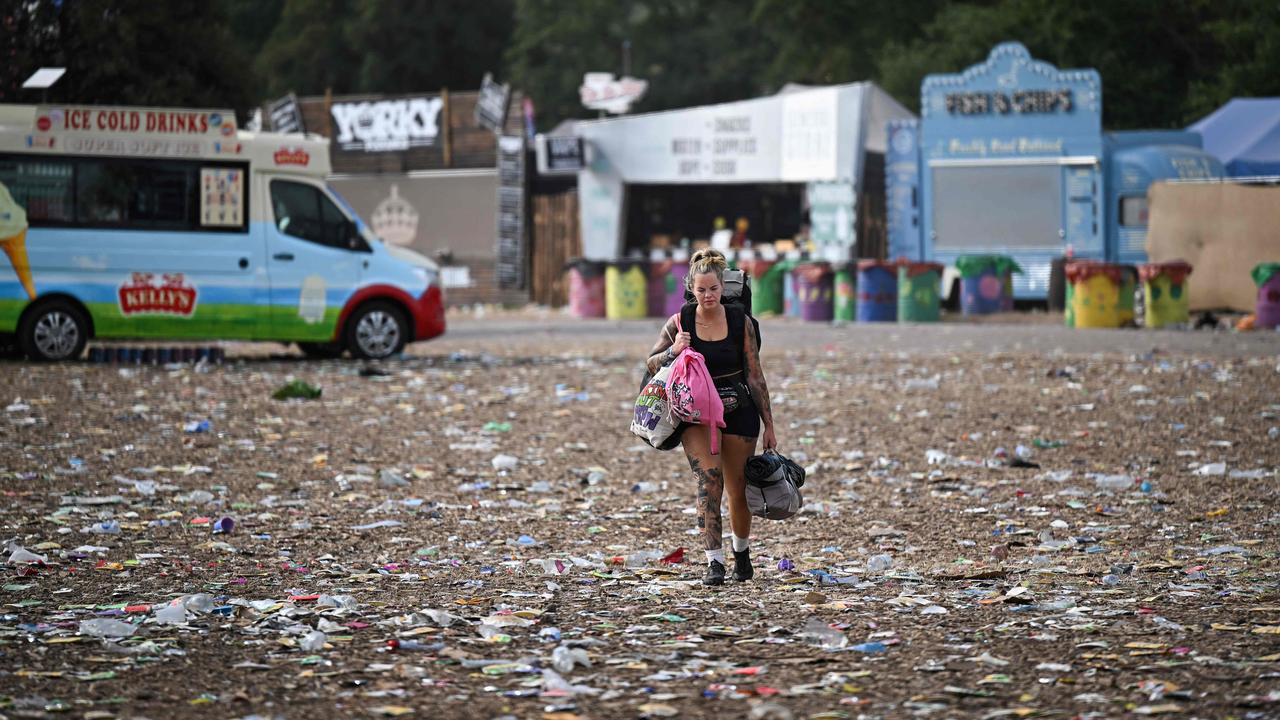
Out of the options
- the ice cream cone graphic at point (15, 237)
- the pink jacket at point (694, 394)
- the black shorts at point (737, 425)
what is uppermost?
the ice cream cone graphic at point (15, 237)

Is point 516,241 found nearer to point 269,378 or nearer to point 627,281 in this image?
point 627,281

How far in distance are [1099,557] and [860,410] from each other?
6089mm

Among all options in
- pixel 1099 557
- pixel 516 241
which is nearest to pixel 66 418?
pixel 1099 557

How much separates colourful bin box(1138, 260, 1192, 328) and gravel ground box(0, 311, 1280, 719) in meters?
7.63

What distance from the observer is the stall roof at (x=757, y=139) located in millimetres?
28250

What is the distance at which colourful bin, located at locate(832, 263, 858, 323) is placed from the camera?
26.6 m

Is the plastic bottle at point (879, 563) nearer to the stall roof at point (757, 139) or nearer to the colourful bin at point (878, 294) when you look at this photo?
the colourful bin at point (878, 294)

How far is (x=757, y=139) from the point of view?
97.2ft

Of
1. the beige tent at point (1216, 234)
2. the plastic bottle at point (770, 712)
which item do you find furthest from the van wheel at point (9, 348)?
the beige tent at point (1216, 234)

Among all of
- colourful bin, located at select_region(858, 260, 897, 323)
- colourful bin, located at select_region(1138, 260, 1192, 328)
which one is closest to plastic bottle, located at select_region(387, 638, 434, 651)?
colourful bin, located at select_region(1138, 260, 1192, 328)

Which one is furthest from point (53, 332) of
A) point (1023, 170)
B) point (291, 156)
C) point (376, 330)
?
point (1023, 170)

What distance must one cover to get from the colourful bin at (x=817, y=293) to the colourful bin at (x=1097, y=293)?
4047 mm

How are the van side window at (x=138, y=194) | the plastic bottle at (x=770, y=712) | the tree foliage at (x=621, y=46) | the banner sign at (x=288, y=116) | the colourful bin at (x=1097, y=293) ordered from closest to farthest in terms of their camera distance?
the plastic bottle at (x=770, y=712) → the van side window at (x=138, y=194) → the tree foliage at (x=621, y=46) → the colourful bin at (x=1097, y=293) → the banner sign at (x=288, y=116)

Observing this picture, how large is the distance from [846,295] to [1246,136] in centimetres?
812
